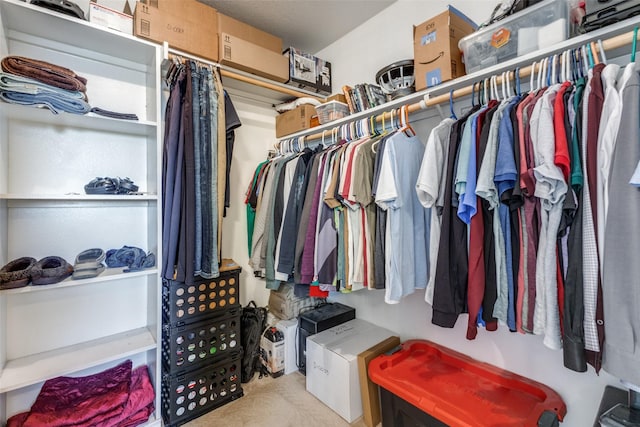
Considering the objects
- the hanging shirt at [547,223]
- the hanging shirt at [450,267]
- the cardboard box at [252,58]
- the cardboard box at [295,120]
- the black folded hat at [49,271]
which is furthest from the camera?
the cardboard box at [295,120]

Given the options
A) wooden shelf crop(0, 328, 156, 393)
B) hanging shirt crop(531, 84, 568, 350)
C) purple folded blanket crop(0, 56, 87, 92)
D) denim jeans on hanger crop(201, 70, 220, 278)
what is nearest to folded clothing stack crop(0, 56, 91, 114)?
purple folded blanket crop(0, 56, 87, 92)

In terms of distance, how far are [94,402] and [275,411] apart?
3.06ft

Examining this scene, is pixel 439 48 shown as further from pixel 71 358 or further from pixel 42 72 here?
pixel 71 358

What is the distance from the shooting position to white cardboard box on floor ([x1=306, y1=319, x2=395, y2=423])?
5.12 ft

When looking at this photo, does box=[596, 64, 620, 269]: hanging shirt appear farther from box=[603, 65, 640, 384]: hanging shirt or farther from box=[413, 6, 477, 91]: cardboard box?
box=[413, 6, 477, 91]: cardboard box

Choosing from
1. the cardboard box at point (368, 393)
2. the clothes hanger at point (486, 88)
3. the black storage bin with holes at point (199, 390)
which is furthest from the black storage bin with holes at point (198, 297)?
the clothes hanger at point (486, 88)

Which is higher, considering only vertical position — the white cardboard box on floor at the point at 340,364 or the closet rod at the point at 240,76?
the closet rod at the point at 240,76

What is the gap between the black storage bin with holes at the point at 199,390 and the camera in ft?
5.05

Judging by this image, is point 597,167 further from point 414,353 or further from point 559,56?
point 414,353

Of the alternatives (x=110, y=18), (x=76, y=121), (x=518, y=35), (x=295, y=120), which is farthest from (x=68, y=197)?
(x=518, y=35)

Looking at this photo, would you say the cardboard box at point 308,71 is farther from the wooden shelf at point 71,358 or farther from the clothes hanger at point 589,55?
the wooden shelf at point 71,358

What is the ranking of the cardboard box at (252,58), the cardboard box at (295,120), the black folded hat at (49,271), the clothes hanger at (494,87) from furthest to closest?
the cardboard box at (295,120) < the cardboard box at (252,58) < the black folded hat at (49,271) < the clothes hanger at (494,87)

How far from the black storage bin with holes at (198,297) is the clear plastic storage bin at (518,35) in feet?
5.54

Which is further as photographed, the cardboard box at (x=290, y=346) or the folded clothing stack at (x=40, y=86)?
the cardboard box at (x=290, y=346)
